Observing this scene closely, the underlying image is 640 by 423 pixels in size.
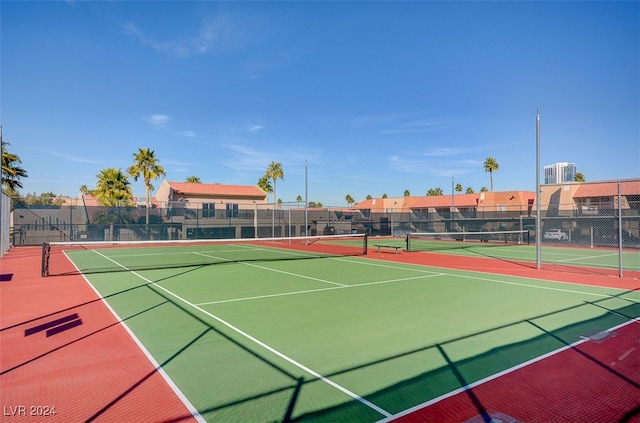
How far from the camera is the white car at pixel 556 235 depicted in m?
30.3

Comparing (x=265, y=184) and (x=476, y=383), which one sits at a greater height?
(x=265, y=184)

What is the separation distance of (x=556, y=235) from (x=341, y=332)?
29887 mm

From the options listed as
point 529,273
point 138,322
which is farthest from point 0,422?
point 529,273

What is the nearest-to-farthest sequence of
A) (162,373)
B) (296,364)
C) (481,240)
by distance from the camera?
(162,373) < (296,364) < (481,240)

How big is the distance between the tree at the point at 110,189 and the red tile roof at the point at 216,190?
18994 mm

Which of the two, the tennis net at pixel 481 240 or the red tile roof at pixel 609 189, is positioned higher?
the red tile roof at pixel 609 189

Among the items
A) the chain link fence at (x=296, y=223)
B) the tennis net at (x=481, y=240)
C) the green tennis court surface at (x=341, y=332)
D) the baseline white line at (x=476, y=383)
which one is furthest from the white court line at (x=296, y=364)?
the tennis net at (x=481, y=240)

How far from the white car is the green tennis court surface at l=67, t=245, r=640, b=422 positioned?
20.1 metres

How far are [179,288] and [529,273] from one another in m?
12.8

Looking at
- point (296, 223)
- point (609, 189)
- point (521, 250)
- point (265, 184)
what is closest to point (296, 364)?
point (521, 250)

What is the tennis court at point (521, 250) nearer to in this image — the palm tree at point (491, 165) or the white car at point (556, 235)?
the white car at point (556, 235)

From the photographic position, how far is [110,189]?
3625 cm

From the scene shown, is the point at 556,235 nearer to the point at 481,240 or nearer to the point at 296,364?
the point at 481,240

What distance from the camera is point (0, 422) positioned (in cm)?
416
